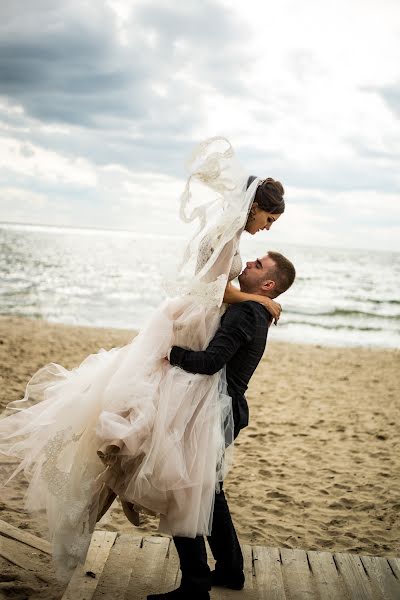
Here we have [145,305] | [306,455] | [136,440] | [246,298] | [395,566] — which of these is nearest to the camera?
[136,440]

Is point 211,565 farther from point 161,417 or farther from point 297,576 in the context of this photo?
point 161,417

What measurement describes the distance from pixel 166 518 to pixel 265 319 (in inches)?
43.8

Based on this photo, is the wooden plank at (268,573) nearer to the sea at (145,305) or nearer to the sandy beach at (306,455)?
the sandy beach at (306,455)

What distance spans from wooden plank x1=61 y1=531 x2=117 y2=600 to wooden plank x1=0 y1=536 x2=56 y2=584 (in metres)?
0.20

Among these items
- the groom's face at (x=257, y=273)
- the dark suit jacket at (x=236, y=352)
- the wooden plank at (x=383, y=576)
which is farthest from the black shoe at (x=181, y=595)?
the groom's face at (x=257, y=273)

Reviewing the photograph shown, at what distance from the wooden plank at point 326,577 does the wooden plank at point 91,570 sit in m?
1.26

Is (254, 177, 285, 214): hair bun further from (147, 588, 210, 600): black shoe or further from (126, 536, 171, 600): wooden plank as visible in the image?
(126, 536, 171, 600): wooden plank

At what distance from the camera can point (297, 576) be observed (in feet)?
11.3

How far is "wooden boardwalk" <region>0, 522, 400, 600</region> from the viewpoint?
10.5 ft

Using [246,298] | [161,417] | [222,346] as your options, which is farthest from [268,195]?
[161,417]

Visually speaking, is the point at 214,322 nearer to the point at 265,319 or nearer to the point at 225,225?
the point at 265,319

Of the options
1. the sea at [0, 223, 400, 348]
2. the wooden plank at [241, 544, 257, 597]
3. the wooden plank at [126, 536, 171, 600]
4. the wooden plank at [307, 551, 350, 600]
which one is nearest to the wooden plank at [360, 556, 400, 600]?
the wooden plank at [307, 551, 350, 600]

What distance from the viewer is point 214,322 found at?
9.95 ft

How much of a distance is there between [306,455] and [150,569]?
4.18 m
